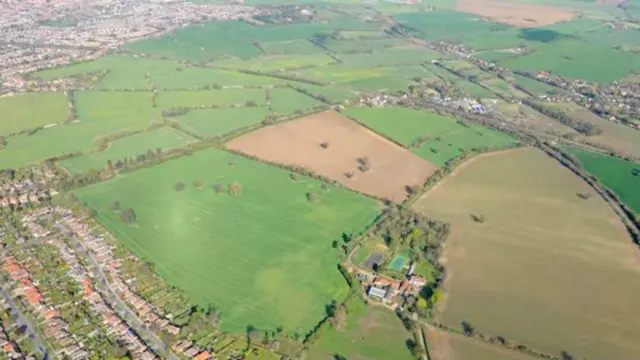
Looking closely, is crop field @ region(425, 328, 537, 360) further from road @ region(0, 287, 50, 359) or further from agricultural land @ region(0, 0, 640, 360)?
road @ region(0, 287, 50, 359)

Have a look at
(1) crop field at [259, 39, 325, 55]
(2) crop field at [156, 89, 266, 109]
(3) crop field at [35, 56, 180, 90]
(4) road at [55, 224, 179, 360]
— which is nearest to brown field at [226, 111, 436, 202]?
(2) crop field at [156, 89, 266, 109]

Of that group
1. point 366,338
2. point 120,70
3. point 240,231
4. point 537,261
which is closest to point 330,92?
point 120,70

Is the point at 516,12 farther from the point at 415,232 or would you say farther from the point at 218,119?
the point at 415,232

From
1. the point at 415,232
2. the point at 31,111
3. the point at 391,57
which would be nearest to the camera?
the point at 415,232

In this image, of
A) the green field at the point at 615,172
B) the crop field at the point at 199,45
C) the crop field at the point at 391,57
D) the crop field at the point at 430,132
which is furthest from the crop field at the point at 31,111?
the green field at the point at 615,172

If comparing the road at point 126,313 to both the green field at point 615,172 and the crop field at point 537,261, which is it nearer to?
the crop field at point 537,261

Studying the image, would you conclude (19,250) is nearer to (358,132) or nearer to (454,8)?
(358,132)
